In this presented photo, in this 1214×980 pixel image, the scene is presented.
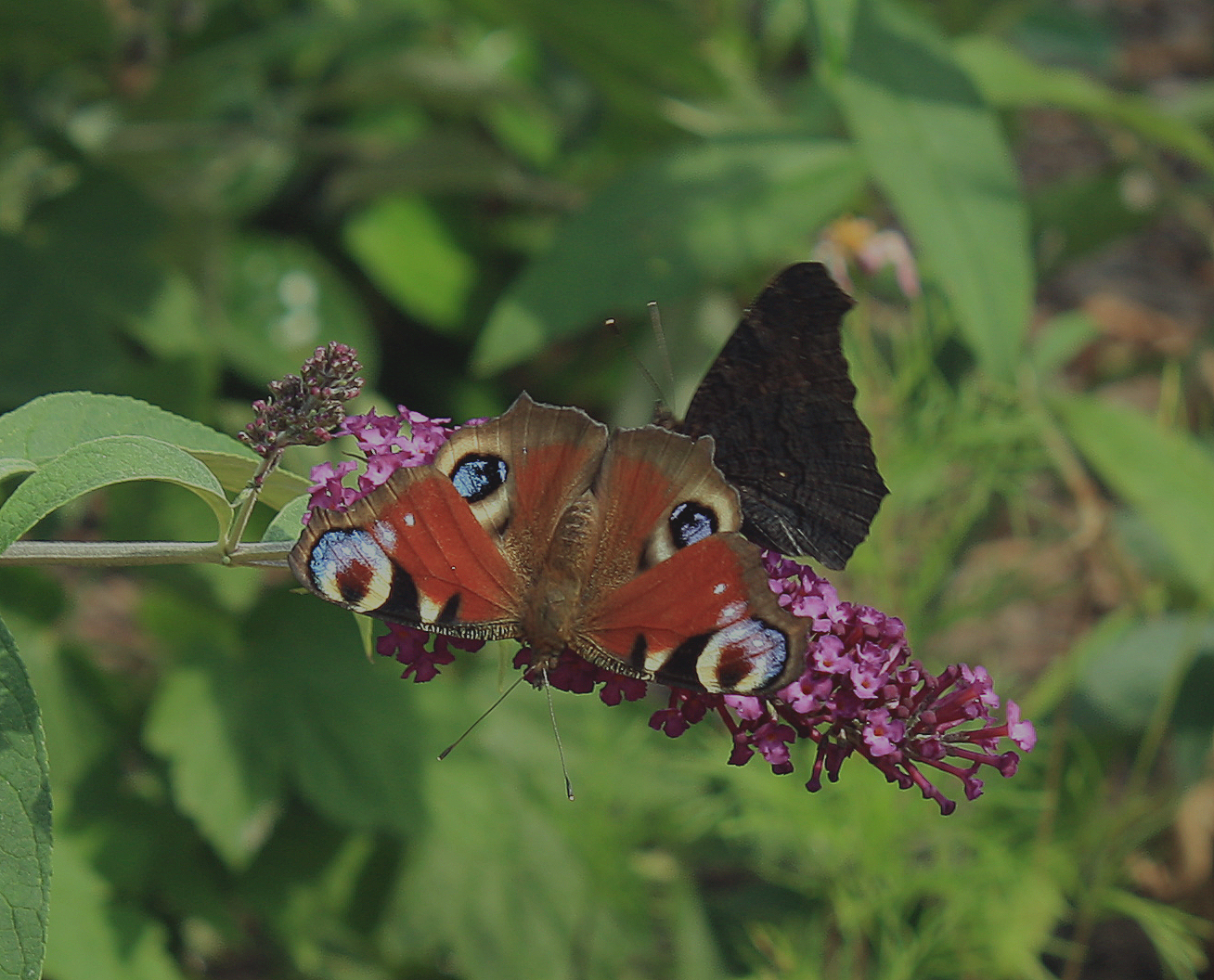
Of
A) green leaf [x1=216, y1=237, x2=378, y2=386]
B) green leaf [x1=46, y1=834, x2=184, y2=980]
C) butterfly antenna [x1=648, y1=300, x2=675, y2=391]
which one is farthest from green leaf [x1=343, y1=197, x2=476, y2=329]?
green leaf [x1=46, y1=834, x2=184, y2=980]

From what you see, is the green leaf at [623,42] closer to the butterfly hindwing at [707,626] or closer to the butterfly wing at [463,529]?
the butterfly wing at [463,529]

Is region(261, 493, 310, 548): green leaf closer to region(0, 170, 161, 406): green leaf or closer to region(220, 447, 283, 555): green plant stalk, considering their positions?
region(220, 447, 283, 555): green plant stalk

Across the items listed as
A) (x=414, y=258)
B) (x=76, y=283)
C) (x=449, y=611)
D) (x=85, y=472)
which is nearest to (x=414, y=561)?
(x=449, y=611)

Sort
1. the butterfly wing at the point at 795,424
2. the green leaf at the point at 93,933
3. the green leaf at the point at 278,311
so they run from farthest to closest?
the green leaf at the point at 278,311
the green leaf at the point at 93,933
the butterfly wing at the point at 795,424

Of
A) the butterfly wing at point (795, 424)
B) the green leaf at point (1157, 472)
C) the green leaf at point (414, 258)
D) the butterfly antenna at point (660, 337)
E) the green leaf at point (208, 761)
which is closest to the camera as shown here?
the butterfly wing at point (795, 424)

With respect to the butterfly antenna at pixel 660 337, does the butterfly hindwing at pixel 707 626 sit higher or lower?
higher

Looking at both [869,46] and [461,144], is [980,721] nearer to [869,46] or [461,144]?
[869,46]

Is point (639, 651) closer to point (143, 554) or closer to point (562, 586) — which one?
point (562, 586)

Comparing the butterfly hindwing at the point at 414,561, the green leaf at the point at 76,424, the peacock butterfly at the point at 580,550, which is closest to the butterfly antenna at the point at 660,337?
the peacock butterfly at the point at 580,550
